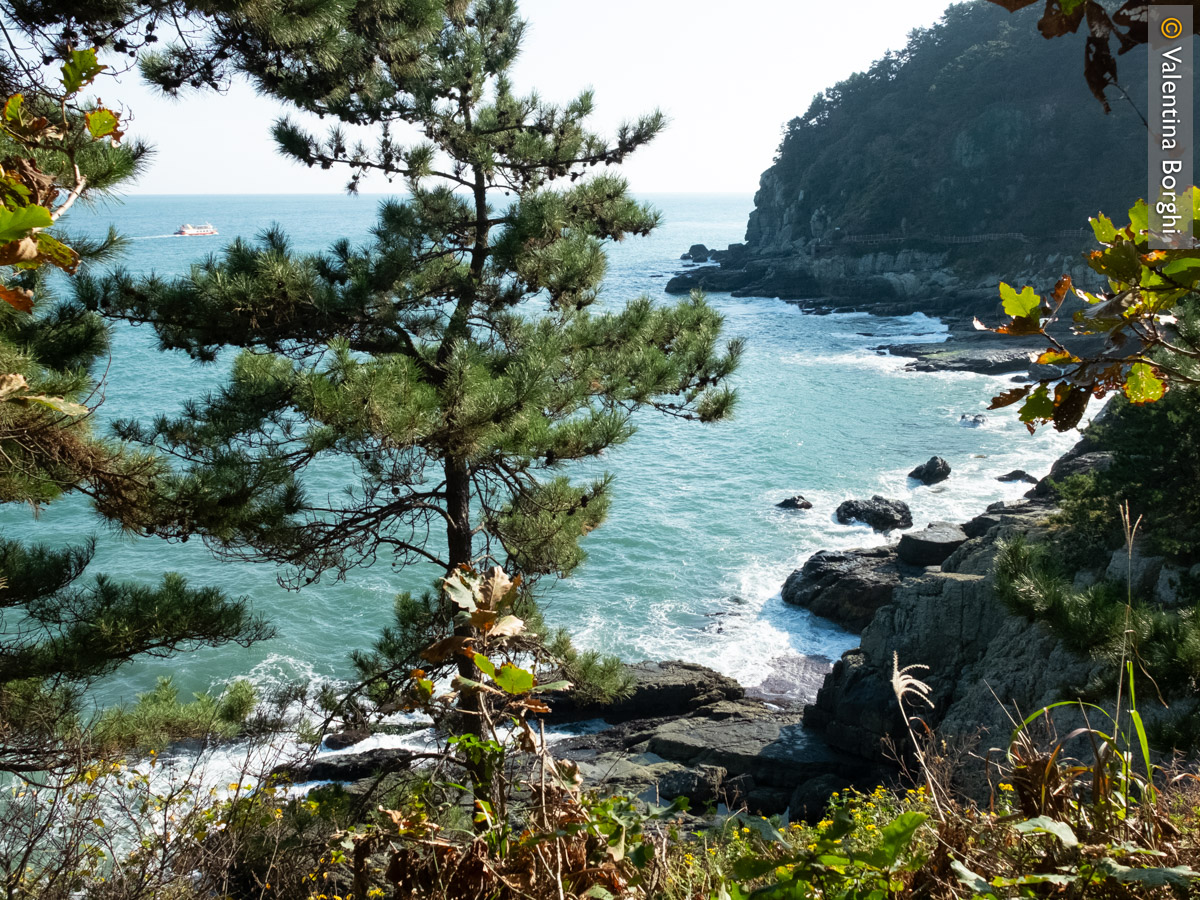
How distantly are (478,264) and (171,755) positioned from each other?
8.88 metres

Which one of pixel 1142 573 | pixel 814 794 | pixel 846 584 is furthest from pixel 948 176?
pixel 814 794

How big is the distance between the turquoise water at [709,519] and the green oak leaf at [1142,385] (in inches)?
334

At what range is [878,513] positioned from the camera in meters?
20.1

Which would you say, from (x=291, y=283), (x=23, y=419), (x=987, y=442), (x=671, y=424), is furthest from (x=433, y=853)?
(x=671, y=424)

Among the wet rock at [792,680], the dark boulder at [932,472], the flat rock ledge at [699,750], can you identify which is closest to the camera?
the flat rock ledge at [699,750]

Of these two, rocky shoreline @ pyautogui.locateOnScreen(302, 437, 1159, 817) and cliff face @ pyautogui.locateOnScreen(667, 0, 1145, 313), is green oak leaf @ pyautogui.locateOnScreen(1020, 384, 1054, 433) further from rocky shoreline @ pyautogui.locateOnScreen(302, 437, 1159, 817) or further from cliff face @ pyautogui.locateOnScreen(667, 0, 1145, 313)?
cliff face @ pyautogui.locateOnScreen(667, 0, 1145, 313)

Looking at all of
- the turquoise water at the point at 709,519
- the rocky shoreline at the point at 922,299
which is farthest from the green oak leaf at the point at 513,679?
Answer: the rocky shoreline at the point at 922,299

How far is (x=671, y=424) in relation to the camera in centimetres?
3050

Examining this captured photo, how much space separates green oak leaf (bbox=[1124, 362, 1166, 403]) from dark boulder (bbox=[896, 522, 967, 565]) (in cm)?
1583

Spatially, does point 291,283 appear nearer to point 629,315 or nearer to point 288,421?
point 288,421

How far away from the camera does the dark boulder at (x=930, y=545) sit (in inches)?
639

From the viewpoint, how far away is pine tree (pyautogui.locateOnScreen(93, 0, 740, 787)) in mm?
5500

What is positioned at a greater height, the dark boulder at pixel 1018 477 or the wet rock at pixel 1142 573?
the wet rock at pixel 1142 573

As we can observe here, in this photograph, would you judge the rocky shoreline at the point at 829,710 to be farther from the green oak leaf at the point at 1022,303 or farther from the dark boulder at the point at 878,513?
the green oak leaf at the point at 1022,303
